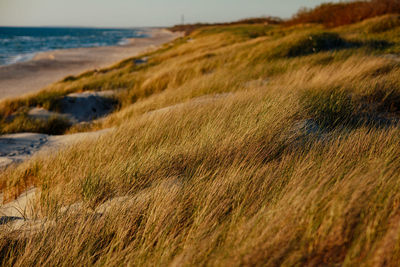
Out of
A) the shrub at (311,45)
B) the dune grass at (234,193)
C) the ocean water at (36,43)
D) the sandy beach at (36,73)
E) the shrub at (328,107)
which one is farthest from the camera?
the ocean water at (36,43)

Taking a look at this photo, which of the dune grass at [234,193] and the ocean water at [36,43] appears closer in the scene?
the dune grass at [234,193]

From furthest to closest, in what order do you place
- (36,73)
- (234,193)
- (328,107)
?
(36,73)
(328,107)
(234,193)

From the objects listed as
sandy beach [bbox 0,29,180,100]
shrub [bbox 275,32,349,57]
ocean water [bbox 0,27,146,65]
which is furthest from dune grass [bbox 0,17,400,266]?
ocean water [bbox 0,27,146,65]

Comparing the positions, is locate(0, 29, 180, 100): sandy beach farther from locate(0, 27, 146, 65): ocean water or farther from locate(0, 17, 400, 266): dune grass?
locate(0, 17, 400, 266): dune grass

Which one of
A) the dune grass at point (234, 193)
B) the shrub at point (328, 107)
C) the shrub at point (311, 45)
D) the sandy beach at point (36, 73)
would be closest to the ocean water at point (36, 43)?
the sandy beach at point (36, 73)

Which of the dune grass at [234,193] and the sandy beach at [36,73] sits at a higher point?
the sandy beach at [36,73]

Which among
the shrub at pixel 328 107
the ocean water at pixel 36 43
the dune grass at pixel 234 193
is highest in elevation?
the ocean water at pixel 36 43

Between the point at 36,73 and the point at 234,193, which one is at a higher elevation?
the point at 36,73

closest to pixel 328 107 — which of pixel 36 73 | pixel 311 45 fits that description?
pixel 311 45

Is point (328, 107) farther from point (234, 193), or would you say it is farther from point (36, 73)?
point (36, 73)

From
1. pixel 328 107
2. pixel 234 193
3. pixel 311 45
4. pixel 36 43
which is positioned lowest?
pixel 234 193

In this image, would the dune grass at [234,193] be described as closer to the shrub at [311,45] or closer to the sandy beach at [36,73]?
the shrub at [311,45]

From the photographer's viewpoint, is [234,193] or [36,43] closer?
[234,193]

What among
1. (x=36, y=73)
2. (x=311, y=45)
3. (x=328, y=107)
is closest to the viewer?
(x=328, y=107)
